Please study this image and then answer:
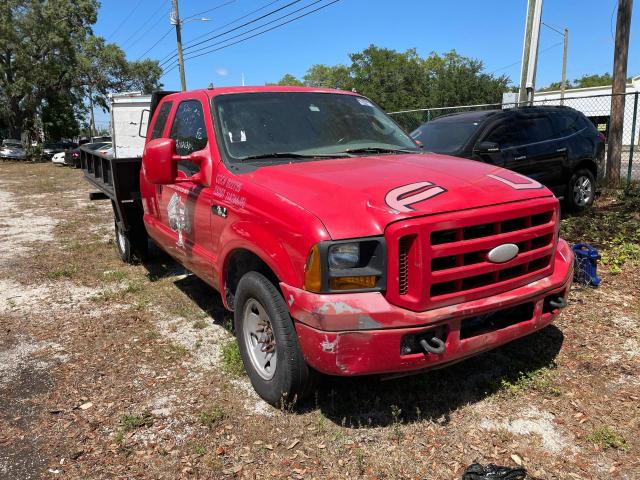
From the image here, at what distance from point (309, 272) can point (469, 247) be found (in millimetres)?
881

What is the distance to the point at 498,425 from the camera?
123 inches

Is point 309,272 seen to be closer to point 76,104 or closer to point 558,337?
point 558,337

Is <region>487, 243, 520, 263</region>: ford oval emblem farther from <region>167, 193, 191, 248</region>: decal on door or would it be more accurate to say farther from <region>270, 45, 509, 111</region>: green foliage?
<region>270, 45, 509, 111</region>: green foliage

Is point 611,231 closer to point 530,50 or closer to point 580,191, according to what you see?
point 580,191

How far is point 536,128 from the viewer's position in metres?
8.09

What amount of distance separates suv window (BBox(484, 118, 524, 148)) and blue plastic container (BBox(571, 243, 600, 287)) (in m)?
2.75

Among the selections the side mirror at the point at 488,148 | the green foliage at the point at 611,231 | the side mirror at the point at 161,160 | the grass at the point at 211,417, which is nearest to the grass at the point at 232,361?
the grass at the point at 211,417

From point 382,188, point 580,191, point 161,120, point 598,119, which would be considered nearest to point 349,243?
point 382,188

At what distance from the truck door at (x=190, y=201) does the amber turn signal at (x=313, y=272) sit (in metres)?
1.40

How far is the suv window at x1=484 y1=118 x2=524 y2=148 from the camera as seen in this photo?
756cm

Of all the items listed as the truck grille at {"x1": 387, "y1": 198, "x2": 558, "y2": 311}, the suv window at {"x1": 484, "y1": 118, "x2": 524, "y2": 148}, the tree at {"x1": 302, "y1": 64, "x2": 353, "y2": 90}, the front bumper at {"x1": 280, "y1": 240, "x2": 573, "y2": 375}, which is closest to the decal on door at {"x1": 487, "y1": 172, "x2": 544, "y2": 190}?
the truck grille at {"x1": 387, "y1": 198, "x2": 558, "y2": 311}

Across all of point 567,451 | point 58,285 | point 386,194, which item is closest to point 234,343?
point 386,194

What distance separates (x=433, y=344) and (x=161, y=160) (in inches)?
94.4

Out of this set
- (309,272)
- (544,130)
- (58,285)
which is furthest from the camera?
(544,130)
